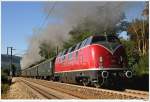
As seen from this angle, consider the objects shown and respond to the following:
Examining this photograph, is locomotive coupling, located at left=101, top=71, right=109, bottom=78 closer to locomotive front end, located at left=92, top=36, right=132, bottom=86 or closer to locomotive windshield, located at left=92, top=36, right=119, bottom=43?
locomotive front end, located at left=92, top=36, right=132, bottom=86

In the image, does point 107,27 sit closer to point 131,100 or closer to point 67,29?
point 67,29

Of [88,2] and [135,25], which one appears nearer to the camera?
[88,2]

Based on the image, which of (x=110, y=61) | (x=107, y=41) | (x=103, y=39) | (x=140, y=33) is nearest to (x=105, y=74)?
(x=110, y=61)

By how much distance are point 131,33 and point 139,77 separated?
223 centimetres

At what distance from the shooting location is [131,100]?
12148mm

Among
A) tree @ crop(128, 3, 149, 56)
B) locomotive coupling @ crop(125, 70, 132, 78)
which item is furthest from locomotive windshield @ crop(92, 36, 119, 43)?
locomotive coupling @ crop(125, 70, 132, 78)

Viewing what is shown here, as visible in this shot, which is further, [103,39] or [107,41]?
[103,39]

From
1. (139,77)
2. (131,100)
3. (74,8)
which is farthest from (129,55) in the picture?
(131,100)

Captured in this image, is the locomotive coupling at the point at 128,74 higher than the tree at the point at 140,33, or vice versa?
the tree at the point at 140,33

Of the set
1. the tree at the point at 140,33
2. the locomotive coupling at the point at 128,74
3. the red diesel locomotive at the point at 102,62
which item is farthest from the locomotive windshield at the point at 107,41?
the locomotive coupling at the point at 128,74

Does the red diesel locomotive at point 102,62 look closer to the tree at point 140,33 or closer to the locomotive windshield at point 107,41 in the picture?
the locomotive windshield at point 107,41

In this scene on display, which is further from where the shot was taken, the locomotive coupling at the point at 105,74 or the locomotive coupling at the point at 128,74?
the locomotive coupling at the point at 128,74

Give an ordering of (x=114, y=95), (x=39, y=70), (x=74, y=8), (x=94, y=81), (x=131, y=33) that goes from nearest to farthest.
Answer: (x=114, y=95) < (x=74, y=8) < (x=94, y=81) < (x=131, y=33) < (x=39, y=70)

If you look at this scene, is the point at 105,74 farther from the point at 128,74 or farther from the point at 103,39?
the point at 103,39
